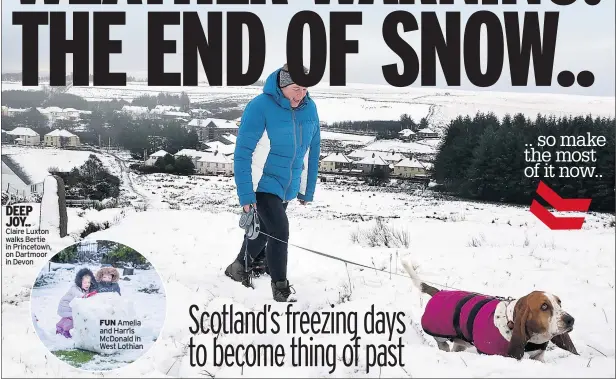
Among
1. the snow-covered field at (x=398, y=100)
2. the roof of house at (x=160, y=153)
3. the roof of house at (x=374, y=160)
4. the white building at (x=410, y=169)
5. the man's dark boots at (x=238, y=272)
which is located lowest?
the man's dark boots at (x=238, y=272)

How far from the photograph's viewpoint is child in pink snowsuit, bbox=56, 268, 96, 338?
4.39 m

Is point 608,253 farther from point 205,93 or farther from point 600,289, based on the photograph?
point 205,93

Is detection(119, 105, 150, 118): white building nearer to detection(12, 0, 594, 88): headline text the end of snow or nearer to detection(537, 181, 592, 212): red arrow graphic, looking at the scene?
detection(12, 0, 594, 88): headline text the end of snow

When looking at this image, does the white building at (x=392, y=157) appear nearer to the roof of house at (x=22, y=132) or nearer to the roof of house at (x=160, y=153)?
the roof of house at (x=160, y=153)

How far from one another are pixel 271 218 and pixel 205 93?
1.46 metres

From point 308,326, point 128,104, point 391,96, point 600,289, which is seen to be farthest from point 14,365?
point 600,289

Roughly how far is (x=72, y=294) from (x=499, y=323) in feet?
9.41

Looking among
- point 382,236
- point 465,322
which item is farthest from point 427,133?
point 465,322

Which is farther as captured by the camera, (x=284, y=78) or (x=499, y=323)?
(x=284, y=78)

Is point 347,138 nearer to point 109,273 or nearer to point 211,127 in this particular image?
point 211,127

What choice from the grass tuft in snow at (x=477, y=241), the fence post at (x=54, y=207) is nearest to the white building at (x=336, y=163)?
the grass tuft in snow at (x=477, y=241)

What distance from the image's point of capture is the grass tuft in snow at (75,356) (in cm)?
425

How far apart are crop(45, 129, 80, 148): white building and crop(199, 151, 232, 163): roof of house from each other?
51.3 inches

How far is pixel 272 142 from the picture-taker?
474 cm
